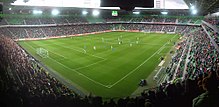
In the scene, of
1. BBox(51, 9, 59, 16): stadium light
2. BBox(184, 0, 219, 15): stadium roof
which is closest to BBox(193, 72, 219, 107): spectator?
BBox(51, 9, 59, 16): stadium light

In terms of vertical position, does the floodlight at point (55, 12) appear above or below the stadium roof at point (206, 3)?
below

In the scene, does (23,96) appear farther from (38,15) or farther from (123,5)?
(38,15)

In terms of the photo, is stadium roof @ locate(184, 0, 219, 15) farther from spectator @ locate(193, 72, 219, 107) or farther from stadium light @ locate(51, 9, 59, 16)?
spectator @ locate(193, 72, 219, 107)

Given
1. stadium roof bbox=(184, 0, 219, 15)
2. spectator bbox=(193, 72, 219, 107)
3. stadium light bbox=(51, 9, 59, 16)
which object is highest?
stadium roof bbox=(184, 0, 219, 15)

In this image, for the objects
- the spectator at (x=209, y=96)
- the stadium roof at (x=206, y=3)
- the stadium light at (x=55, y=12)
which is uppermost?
the stadium roof at (x=206, y=3)

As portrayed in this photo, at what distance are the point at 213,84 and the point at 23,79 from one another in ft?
9.41

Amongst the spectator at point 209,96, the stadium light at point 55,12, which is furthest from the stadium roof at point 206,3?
the spectator at point 209,96

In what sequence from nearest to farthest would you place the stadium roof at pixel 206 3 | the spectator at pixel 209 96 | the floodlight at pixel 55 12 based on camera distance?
the spectator at pixel 209 96 < the floodlight at pixel 55 12 < the stadium roof at pixel 206 3

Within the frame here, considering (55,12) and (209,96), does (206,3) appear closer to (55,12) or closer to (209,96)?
(55,12)

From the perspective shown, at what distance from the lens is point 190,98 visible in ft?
9.98

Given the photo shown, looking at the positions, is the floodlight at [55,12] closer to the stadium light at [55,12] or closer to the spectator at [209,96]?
the stadium light at [55,12]

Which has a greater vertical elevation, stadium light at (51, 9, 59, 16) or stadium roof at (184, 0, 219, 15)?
stadium roof at (184, 0, 219, 15)

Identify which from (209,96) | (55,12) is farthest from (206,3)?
(209,96)

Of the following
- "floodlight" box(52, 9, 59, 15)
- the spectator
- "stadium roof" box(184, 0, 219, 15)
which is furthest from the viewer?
"stadium roof" box(184, 0, 219, 15)
